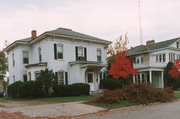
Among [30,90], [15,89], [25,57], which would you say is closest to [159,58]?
[25,57]

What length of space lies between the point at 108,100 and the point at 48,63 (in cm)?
1065

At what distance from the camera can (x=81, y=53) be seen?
25.7m

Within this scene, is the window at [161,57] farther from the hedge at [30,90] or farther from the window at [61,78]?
the hedge at [30,90]

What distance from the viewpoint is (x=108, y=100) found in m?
14.4

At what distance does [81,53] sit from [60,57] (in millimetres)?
3220

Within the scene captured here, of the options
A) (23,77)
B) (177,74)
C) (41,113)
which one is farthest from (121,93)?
(177,74)

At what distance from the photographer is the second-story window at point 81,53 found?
25.2 meters

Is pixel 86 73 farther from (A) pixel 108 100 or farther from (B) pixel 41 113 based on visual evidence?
(B) pixel 41 113

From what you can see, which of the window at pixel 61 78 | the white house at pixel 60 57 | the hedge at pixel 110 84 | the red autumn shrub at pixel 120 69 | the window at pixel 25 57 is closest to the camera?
the white house at pixel 60 57

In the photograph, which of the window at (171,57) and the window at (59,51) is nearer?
the window at (59,51)

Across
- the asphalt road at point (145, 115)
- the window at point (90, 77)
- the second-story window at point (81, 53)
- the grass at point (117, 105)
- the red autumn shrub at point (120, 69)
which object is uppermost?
the second-story window at point (81, 53)

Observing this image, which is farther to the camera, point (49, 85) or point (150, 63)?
point (150, 63)

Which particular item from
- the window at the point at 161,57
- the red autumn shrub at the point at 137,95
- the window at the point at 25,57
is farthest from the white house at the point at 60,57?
the window at the point at 161,57

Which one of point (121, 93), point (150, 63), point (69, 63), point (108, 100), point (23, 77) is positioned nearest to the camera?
point (108, 100)
